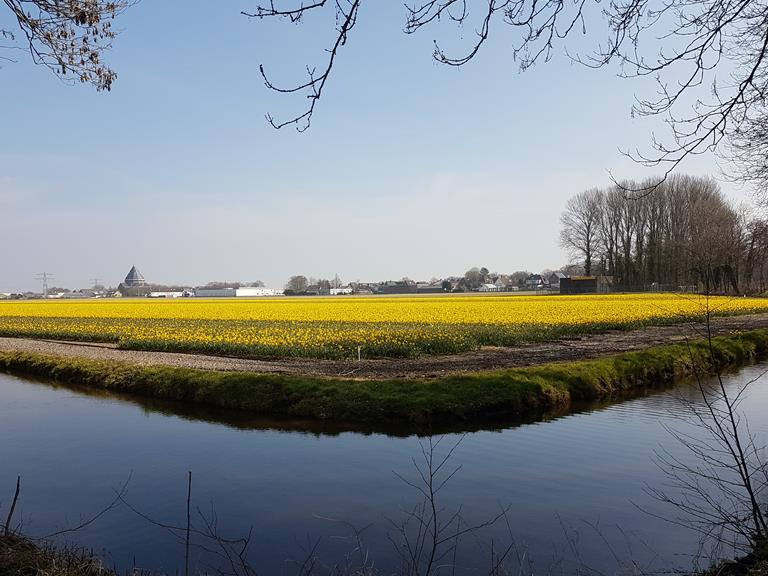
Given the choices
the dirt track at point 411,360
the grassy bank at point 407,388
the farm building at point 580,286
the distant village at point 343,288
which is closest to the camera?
the grassy bank at point 407,388

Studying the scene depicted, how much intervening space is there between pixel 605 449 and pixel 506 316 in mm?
25414

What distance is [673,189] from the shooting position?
2985 inches

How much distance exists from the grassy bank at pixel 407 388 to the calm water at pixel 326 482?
101cm

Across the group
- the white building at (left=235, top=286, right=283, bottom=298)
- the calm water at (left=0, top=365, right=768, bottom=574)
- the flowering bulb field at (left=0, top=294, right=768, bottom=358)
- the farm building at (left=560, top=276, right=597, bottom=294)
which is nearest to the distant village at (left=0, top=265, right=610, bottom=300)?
the white building at (left=235, top=286, right=283, bottom=298)

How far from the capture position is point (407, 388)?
1432 centimetres

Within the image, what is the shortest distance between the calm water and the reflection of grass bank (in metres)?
1.32

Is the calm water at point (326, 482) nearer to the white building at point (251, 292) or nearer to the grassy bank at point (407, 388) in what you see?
the grassy bank at point (407, 388)

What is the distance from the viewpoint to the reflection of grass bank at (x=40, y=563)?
15.4ft

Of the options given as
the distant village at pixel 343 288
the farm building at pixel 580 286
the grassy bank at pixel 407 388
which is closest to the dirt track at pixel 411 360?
the grassy bank at pixel 407 388

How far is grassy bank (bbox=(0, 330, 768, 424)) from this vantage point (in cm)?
1314

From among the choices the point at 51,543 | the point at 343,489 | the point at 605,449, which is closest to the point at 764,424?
the point at 605,449

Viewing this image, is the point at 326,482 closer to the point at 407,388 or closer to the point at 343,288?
the point at 407,388

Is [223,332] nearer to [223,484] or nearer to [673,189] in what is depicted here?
[223,484]

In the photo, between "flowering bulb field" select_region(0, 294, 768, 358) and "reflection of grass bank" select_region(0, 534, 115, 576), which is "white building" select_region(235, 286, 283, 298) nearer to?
"flowering bulb field" select_region(0, 294, 768, 358)
